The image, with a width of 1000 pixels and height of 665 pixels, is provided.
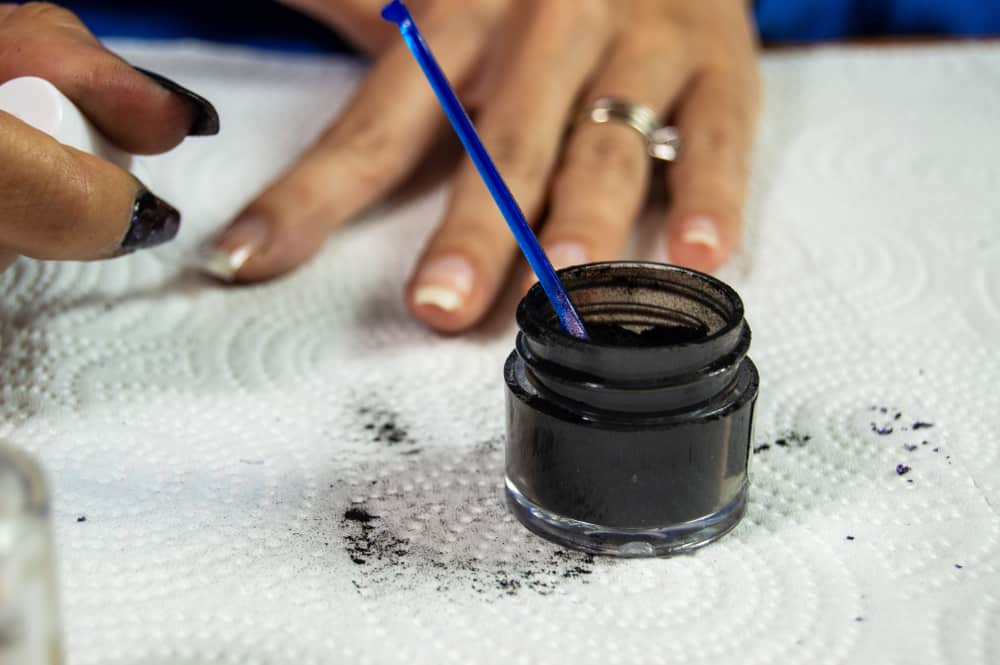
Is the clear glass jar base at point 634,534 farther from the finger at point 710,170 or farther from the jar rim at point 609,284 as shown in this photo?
the finger at point 710,170

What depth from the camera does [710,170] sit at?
2.57ft

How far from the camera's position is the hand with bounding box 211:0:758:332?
0.70 m

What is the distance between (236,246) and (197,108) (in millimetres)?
165

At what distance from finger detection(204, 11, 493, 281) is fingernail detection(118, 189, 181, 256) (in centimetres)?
15

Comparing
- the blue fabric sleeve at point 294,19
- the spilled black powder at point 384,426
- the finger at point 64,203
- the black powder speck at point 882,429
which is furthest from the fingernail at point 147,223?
the blue fabric sleeve at point 294,19

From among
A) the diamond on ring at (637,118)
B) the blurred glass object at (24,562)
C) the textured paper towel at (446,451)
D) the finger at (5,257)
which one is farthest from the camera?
the diamond on ring at (637,118)

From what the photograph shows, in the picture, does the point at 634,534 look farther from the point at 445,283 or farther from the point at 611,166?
the point at 611,166

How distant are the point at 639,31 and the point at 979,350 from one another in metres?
0.42

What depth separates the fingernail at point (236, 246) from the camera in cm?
70

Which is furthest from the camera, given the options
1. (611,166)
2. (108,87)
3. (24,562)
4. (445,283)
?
(611,166)

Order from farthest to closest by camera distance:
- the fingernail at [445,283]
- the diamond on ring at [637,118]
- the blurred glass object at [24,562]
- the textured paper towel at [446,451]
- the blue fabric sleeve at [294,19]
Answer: the blue fabric sleeve at [294,19]
the diamond on ring at [637,118]
the fingernail at [445,283]
the textured paper towel at [446,451]
the blurred glass object at [24,562]

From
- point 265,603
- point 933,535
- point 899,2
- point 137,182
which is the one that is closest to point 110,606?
point 265,603

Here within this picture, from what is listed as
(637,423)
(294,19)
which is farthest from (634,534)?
(294,19)

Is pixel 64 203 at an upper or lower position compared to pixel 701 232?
upper
